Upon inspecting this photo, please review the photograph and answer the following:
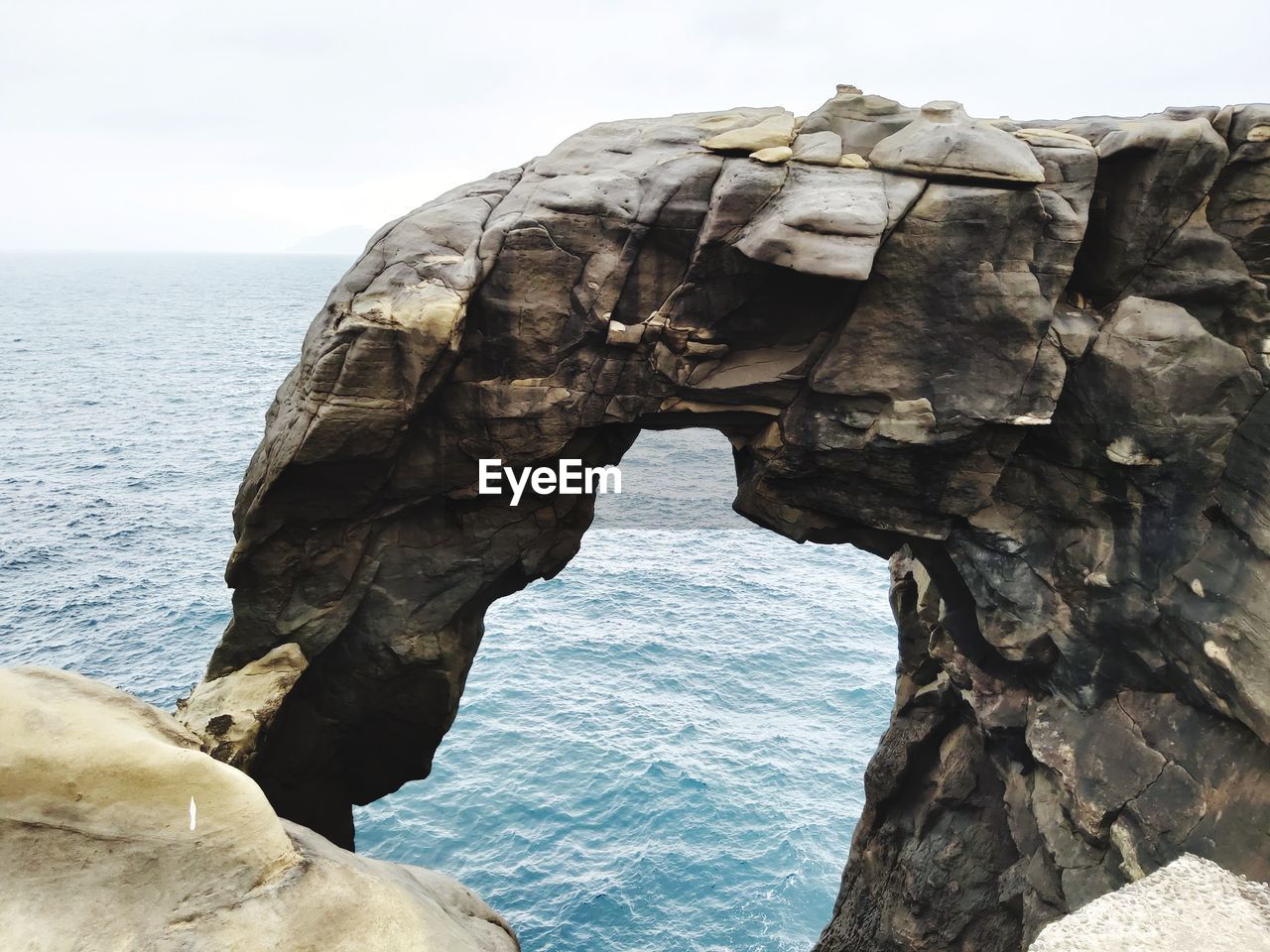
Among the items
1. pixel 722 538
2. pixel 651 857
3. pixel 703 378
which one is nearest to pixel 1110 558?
pixel 703 378

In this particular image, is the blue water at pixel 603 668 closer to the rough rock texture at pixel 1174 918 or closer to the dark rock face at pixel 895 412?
the dark rock face at pixel 895 412

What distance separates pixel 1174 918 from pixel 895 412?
988 centimetres

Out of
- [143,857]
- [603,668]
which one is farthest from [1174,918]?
[603,668]

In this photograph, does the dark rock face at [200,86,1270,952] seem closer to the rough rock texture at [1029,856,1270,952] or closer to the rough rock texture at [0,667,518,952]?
the rough rock texture at [1029,856,1270,952]

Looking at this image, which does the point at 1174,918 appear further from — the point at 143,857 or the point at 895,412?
the point at 143,857

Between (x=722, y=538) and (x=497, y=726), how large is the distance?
29412 mm

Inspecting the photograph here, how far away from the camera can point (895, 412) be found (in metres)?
18.5

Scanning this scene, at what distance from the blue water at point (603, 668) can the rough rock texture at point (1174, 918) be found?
18.6 meters

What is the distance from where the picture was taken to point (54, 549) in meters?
48.9

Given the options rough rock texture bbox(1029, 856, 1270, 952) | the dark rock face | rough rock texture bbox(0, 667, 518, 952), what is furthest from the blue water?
rough rock texture bbox(0, 667, 518, 952)

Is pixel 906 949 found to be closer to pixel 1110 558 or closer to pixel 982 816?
pixel 982 816

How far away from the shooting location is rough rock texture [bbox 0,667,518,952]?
11.4 meters

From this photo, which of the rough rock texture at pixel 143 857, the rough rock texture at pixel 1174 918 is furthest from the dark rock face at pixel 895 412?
the rough rock texture at pixel 143 857

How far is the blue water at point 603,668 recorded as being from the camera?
33062 mm
